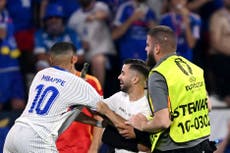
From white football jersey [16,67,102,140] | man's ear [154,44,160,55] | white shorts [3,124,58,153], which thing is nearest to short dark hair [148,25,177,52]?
man's ear [154,44,160,55]

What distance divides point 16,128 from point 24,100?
12.8 feet

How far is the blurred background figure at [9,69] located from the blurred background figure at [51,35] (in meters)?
0.32

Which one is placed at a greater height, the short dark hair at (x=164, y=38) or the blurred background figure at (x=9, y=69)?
the short dark hair at (x=164, y=38)

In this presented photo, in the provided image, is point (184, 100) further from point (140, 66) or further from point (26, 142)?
point (26, 142)

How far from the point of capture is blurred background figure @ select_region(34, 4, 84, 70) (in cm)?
1092

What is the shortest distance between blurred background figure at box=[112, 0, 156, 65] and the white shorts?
4.16m

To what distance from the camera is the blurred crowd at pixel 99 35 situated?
1095 cm

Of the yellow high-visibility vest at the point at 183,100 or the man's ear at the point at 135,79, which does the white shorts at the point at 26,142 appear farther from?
the yellow high-visibility vest at the point at 183,100

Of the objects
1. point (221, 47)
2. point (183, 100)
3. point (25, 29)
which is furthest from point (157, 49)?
point (25, 29)

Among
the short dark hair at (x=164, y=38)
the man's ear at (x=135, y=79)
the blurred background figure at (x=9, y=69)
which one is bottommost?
the blurred background figure at (x=9, y=69)

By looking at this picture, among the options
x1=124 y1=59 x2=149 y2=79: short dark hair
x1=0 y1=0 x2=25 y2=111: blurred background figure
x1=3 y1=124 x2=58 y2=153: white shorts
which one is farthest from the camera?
x1=0 y1=0 x2=25 y2=111: blurred background figure

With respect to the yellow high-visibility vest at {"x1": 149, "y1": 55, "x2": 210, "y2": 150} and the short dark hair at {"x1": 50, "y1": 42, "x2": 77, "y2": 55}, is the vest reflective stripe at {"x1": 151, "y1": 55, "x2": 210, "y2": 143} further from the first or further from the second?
the short dark hair at {"x1": 50, "y1": 42, "x2": 77, "y2": 55}

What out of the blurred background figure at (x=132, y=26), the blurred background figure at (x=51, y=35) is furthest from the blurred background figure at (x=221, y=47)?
the blurred background figure at (x=51, y=35)

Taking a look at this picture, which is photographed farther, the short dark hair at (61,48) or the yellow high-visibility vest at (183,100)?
the short dark hair at (61,48)
